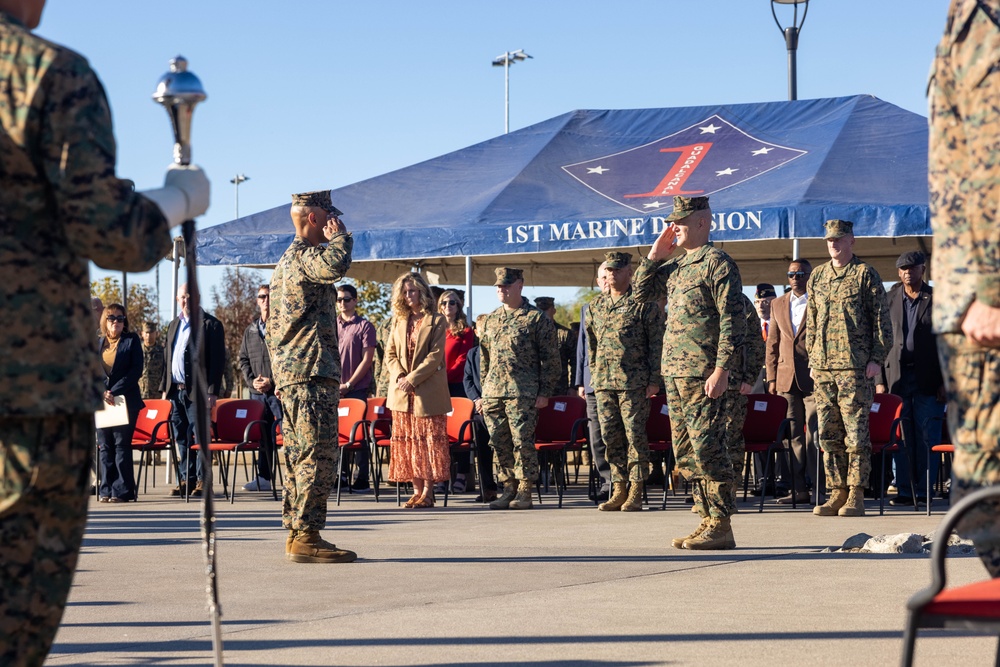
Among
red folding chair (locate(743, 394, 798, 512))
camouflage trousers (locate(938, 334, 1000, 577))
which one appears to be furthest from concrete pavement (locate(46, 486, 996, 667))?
camouflage trousers (locate(938, 334, 1000, 577))

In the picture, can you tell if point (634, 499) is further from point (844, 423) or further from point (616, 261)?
point (616, 261)

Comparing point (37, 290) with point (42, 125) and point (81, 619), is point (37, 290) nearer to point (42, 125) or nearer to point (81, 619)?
point (42, 125)

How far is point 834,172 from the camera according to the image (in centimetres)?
1577

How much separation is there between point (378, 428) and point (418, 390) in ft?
4.91

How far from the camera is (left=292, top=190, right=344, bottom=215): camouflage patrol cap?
7.76m

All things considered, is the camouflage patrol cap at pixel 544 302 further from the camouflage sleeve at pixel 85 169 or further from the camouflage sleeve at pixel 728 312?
the camouflage sleeve at pixel 85 169

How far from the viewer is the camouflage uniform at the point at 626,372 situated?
37.5 ft

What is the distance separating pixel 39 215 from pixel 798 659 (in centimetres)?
310

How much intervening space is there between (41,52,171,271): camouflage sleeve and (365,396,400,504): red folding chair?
31.6 feet

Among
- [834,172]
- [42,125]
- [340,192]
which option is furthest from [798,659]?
[340,192]

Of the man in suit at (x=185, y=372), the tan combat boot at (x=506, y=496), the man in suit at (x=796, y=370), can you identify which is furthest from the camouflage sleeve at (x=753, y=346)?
the man in suit at (x=185, y=372)

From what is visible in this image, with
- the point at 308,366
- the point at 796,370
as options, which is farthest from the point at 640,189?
the point at 308,366

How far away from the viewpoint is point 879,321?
34.4 ft

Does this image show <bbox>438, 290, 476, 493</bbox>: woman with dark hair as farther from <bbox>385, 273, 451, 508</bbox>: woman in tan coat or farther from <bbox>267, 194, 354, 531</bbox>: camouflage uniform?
<bbox>267, 194, 354, 531</bbox>: camouflage uniform
